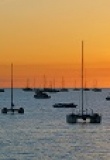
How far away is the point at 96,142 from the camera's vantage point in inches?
3388

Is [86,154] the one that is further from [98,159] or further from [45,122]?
[45,122]

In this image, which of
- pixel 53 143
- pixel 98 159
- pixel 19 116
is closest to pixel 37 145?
pixel 53 143

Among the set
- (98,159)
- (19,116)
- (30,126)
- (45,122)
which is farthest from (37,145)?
(19,116)

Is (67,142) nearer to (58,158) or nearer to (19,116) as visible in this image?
(58,158)

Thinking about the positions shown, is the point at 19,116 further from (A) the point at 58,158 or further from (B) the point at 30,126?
(A) the point at 58,158

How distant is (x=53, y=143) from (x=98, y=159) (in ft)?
57.2

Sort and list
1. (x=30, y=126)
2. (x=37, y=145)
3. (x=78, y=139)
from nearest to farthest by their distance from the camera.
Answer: (x=37, y=145) → (x=78, y=139) → (x=30, y=126)

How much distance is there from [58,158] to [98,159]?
4020 millimetres

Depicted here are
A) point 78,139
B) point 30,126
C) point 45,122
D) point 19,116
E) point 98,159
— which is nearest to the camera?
point 98,159

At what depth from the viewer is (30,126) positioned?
11650 centimetres

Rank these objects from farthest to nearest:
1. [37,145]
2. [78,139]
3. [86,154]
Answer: [78,139]
[37,145]
[86,154]

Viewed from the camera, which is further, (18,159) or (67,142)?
(67,142)

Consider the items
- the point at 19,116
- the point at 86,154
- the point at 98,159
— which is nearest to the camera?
the point at 98,159

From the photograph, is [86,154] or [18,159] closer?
[18,159]
